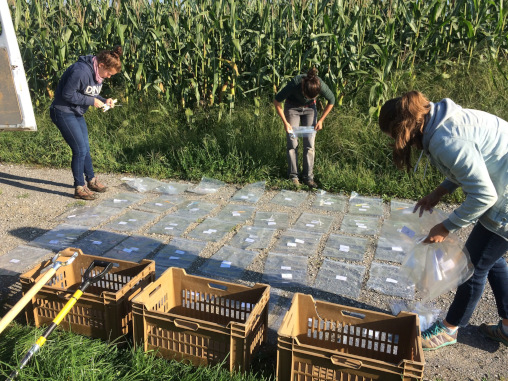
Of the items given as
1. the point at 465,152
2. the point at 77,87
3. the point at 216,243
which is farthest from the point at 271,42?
the point at 465,152

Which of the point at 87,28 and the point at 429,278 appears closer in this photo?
the point at 429,278

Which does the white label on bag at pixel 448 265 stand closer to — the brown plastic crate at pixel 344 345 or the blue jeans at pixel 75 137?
the brown plastic crate at pixel 344 345

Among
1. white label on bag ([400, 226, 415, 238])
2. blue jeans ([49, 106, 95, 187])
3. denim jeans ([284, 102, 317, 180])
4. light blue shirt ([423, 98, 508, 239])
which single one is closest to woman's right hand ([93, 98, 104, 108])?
blue jeans ([49, 106, 95, 187])

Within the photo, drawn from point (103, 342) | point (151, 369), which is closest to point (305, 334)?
point (151, 369)

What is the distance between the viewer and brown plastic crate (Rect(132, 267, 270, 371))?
108 inches

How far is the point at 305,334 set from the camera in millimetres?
3096

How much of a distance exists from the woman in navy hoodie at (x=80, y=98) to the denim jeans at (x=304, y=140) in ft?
7.65

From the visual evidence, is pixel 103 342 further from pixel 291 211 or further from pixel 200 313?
pixel 291 211

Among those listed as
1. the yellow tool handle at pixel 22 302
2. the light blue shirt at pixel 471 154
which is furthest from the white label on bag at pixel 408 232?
the yellow tool handle at pixel 22 302

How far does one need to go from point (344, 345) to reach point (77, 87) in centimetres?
447

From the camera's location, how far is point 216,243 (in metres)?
5.07

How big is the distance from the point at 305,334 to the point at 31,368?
163cm

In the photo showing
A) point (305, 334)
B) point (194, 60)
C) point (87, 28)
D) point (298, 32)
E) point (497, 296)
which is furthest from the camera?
point (87, 28)

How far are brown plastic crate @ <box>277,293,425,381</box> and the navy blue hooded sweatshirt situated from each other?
4.13m
